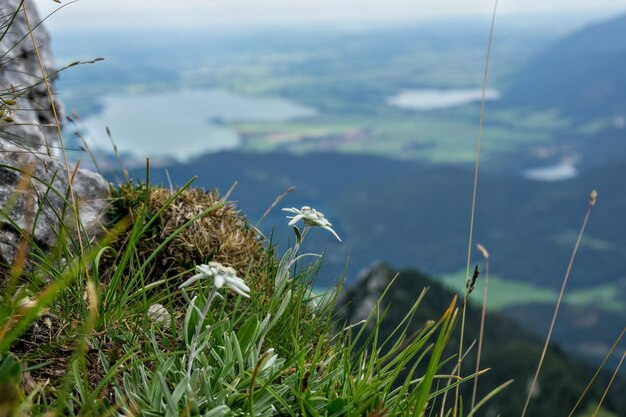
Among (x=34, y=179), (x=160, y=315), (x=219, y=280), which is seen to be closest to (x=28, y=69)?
(x=34, y=179)

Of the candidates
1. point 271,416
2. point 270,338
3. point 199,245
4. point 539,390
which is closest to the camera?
point 271,416

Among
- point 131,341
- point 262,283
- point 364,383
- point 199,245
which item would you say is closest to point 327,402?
point 364,383

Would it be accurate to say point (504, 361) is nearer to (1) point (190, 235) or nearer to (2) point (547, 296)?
(1) point (190, 235)

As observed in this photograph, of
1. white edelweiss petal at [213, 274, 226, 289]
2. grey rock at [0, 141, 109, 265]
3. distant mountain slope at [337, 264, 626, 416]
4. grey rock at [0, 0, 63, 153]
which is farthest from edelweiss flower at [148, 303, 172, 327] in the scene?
distant mountain slope at [337, 264, 626, 416]

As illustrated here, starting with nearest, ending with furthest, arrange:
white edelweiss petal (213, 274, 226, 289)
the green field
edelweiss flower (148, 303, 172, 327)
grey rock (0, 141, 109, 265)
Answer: white edelweiss petal (213, 274, 226, 289)
edelweiss flower (148, 303, 172, 327)
grey rock (0, 141, 109, 265)
the green field

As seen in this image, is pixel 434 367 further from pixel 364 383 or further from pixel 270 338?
pixel 270 338

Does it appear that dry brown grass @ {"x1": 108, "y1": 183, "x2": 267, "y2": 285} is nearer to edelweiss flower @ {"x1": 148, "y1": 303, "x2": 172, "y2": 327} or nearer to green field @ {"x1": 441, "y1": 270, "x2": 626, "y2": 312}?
edelweiss flower @ {"x1": 148, "y1": 303, "x2": 172, "y2": 327}
